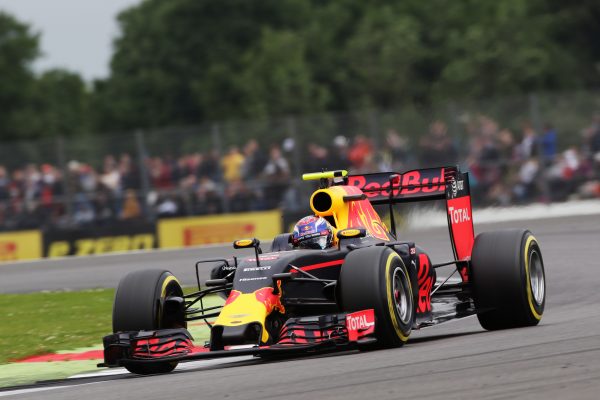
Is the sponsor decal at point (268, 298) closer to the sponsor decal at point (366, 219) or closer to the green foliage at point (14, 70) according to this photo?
the sponsor decal at point (366, 219)

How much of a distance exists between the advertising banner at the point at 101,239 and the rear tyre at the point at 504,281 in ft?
53.3

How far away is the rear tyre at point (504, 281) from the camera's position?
1115 cm

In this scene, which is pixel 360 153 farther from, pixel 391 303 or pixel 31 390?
pixel 31 390

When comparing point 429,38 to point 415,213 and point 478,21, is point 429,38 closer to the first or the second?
point 478,21

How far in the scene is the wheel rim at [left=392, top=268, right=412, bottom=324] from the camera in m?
10.3

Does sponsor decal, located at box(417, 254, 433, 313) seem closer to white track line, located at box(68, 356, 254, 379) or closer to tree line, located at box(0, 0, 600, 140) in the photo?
white track line, located at box(68, 356, 254, 379)

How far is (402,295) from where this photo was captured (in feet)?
34.1

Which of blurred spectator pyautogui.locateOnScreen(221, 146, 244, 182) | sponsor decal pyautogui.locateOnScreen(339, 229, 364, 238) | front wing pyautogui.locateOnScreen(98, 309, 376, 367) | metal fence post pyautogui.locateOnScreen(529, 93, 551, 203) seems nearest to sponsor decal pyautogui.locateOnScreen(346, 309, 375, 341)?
front wing pyautogui.locateOnScreen(98, 309, 376, 367)

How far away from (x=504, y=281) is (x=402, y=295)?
1.23 m

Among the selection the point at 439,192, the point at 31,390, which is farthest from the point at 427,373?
the point at 439,192

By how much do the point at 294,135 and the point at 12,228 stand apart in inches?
244

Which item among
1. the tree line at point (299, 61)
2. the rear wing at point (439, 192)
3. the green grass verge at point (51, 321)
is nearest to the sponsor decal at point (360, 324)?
the rear wing at point (439, 192)

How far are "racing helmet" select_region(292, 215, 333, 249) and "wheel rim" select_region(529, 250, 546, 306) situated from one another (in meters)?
1.91

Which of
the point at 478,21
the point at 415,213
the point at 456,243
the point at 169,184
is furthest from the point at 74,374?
the point at 478,21
